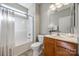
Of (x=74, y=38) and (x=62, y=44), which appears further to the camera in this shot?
(x=62, y=44)

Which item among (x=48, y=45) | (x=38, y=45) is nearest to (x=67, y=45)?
(x=48, y=45)

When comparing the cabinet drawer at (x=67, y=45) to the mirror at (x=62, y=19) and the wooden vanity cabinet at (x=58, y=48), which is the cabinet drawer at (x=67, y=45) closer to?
the wooden vanity cabinet at (x=58, y=48)

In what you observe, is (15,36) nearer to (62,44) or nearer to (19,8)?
(19,8)

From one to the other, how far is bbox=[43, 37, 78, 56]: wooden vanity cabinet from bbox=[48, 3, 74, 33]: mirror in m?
0.20

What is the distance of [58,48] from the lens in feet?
4.89

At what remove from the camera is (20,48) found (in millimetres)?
1504

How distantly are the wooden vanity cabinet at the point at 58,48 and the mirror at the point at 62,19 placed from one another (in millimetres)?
201

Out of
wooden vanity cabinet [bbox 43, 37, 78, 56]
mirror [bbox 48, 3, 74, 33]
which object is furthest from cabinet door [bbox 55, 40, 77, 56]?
mirror [bbox 48, 3, 74, 33]

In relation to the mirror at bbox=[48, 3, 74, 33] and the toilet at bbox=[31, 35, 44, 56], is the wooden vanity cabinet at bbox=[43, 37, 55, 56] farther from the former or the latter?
the mirror at bbox=[48, 3, 74, 33]

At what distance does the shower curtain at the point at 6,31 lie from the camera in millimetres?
1396

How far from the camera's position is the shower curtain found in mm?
1396

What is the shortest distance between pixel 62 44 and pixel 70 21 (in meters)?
0.41

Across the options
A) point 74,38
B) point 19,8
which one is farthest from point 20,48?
point 74,38

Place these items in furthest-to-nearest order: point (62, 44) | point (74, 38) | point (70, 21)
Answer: point (70, 21) < point (62, 44) < point (74, 38)
